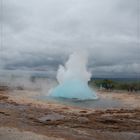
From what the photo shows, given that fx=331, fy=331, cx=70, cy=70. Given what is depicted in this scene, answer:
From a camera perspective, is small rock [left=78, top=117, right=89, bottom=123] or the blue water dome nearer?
small rock [left=78, top=117, right=89, bottom=123]

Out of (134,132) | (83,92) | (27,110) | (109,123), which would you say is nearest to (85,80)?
(83,92)

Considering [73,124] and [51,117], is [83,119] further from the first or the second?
[51,117]

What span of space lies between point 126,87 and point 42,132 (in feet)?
182

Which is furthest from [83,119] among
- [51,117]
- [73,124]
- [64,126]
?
[64,126]

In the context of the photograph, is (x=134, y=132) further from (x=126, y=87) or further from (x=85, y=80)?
(x=126, y=87)

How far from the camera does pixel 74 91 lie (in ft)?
146

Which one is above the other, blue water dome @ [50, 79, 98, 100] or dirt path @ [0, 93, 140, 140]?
blue water dome @ [50, 79, 98, 100]

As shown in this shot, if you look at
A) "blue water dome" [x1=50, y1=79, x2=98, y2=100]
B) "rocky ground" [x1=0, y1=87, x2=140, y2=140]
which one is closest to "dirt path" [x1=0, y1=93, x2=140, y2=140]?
"rocky ground" [x1=0, y1=87, x2=140, y2=140]

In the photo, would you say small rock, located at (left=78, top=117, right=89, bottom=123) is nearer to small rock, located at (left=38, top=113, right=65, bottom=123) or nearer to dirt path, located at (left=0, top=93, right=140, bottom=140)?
dirt path, located at (left=0, top=93, right=140, bottom=140)

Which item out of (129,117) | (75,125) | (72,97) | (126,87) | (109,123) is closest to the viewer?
(75,125)

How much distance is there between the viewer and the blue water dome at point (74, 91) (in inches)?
1711

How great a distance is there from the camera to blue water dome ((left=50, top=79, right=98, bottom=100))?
43.5 m

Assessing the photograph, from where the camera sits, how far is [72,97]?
43.3 metres

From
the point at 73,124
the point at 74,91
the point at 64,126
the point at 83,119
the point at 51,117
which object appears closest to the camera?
the point at 64,126
